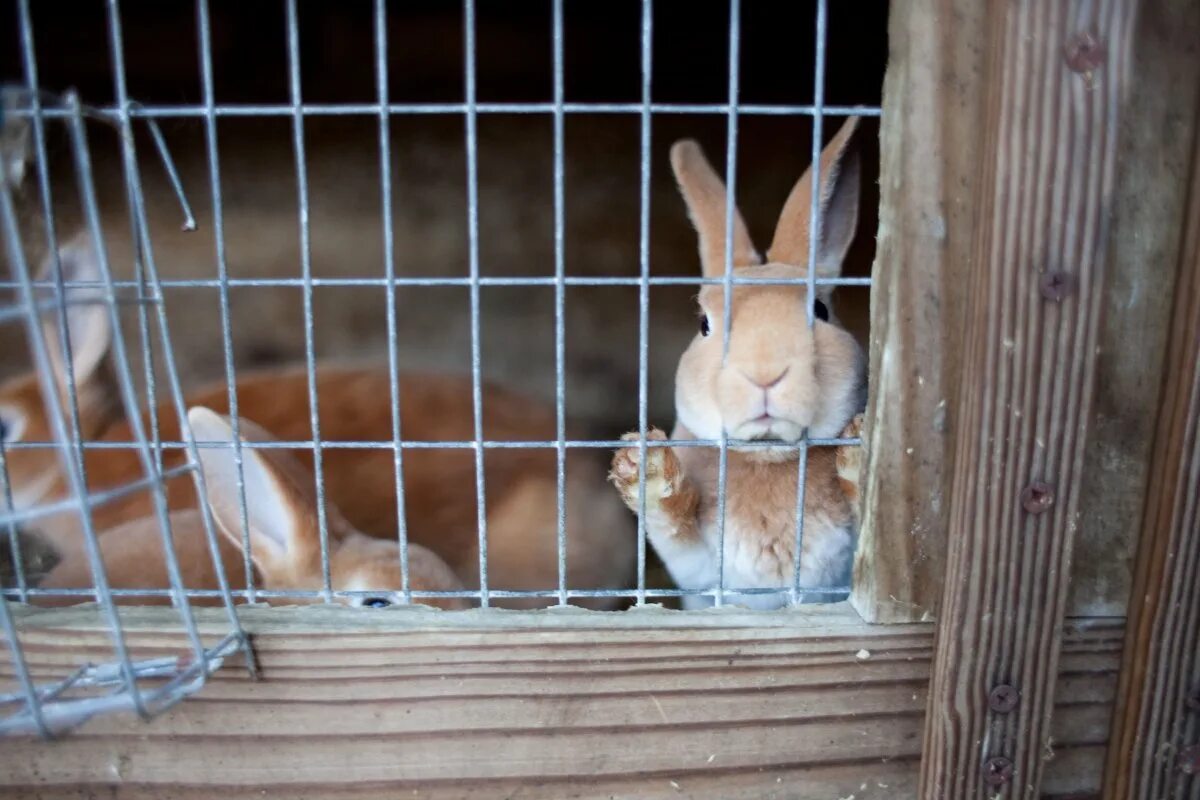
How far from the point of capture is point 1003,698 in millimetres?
1248

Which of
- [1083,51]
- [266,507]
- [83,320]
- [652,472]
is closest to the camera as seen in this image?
A: [1083,51]

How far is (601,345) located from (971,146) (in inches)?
103

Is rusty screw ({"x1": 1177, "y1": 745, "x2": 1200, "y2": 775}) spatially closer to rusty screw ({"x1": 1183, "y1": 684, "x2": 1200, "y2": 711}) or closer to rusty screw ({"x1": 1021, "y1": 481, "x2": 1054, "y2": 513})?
rusty screw ({"x1": 1183, "y1": 684, "x2": 1200, "y2": 711})

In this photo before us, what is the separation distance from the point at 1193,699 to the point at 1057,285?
1.87 ft

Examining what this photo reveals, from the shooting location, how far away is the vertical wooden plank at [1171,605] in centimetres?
116

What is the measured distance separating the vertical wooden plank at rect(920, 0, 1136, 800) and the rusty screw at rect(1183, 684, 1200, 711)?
169 mm

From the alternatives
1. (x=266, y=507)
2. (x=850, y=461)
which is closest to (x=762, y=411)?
(x=850, y=461)

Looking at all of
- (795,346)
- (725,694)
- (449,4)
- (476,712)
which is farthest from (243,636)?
(449,4)

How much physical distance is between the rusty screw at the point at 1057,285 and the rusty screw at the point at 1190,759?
24.5 inches

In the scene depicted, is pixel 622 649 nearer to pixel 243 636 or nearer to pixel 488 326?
pixel 243 636

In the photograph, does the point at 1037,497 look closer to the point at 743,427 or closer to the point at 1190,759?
the point at 1190,759

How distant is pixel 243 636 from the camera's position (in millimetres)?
1292

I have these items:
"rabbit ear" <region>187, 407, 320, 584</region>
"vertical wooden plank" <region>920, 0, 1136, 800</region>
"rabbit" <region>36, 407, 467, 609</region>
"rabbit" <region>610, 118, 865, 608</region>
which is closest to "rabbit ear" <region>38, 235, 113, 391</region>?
"rabbit" <region>36, 407, 467, 609</region>

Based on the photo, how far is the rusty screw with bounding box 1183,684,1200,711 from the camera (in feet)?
4.07
